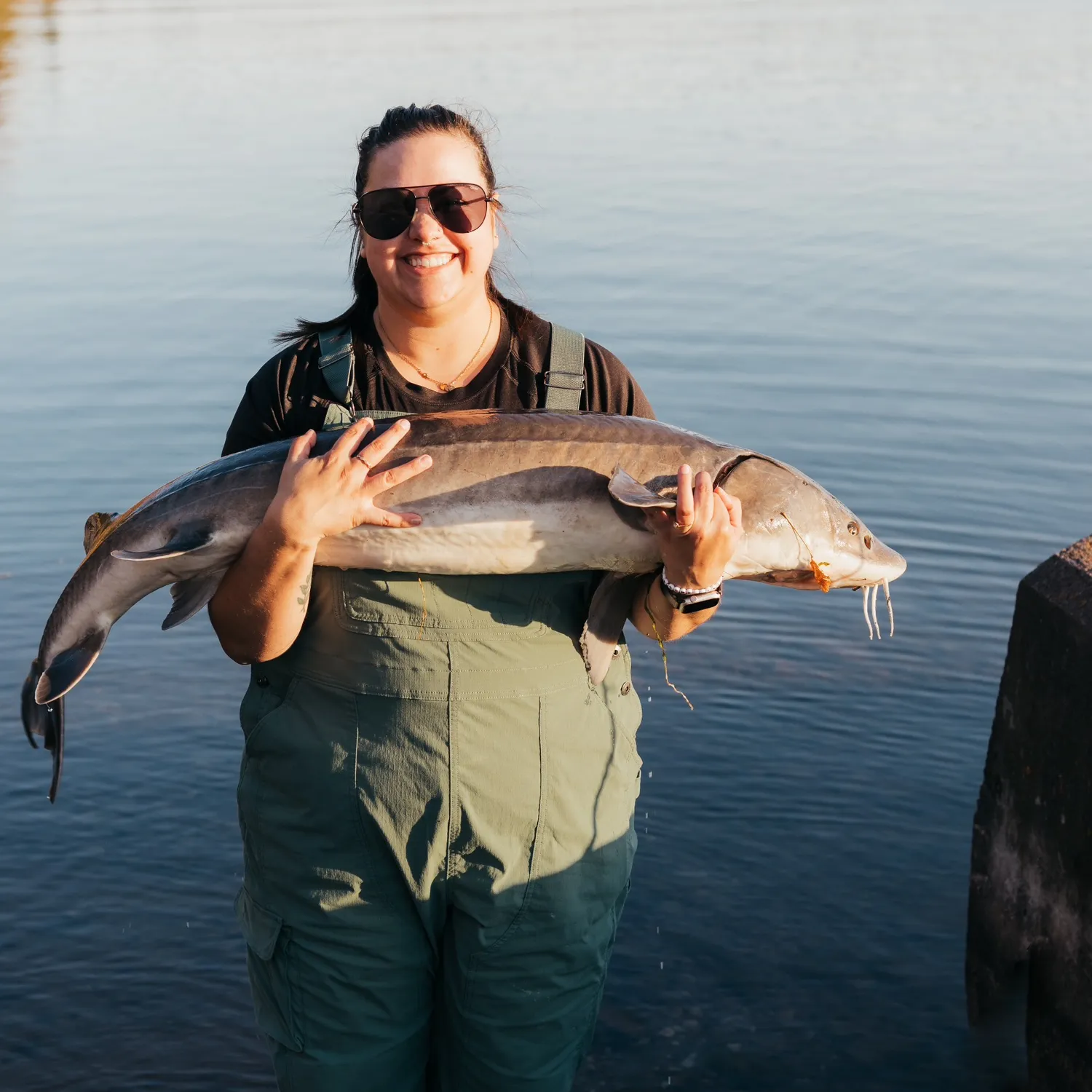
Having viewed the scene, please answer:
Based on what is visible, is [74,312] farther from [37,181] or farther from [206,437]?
[37,181]

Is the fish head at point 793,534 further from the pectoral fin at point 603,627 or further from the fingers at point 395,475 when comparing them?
the fingers at point 395,475

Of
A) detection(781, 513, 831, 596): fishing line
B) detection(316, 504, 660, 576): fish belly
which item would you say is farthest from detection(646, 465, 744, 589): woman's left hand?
detection(781, 513, 831, 596): fishing line

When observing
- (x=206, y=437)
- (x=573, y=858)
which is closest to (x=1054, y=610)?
(x=573, y=858)

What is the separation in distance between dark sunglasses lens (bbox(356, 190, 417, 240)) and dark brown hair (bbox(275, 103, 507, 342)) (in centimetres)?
14

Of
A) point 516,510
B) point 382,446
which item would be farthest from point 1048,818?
point 382,446

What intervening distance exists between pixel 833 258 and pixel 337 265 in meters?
5.13

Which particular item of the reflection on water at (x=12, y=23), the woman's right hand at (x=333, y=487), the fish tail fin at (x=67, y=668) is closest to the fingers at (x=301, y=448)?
the woman's right hand at (x=333, y=487)

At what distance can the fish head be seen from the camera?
3592 millimetres

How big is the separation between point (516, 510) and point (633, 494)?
0.96 ft

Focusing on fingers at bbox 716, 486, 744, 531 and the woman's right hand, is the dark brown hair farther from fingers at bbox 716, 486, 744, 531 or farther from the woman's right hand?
fingers at bbox 716, 486, 744, 531

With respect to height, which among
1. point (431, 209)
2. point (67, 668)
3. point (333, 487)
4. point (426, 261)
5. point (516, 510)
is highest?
point (431, 209)

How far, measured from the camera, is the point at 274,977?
3.48 meters

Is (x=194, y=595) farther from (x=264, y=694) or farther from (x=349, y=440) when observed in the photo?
(x=349, y=440)

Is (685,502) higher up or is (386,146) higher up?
(386,146)
